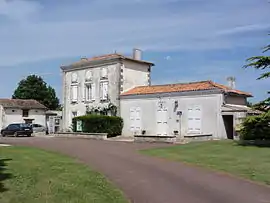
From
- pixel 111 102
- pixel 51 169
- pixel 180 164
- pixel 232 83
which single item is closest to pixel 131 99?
pixel 111 102

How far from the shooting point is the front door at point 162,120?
112 feet

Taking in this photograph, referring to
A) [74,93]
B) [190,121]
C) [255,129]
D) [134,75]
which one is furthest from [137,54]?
[255,129]

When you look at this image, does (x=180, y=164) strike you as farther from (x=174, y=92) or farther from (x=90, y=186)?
(x=174, y=92)

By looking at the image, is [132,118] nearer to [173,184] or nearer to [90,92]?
[90,92]

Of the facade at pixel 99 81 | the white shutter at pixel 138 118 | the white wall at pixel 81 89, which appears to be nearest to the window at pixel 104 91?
the facade at pixel 99 81

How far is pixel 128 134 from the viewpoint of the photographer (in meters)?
36.9

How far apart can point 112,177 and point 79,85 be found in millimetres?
30470

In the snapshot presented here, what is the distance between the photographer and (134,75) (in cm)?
4025

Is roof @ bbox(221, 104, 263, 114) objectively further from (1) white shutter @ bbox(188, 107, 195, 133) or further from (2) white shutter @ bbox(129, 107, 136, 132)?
(2) white shutter @ bbox(129, 107, 136, 132)

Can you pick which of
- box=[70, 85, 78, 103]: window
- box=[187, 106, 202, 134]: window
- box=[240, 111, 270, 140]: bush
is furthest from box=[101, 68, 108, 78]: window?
box=[240, 111, 270, 140]: bush

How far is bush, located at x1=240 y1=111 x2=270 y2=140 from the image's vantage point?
82.0 ft

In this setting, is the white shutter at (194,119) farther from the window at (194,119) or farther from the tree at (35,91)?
the tree at (35,91)

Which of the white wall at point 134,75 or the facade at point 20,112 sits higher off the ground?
the white wall at point 134,75

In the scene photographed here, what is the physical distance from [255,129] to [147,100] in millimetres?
11968
